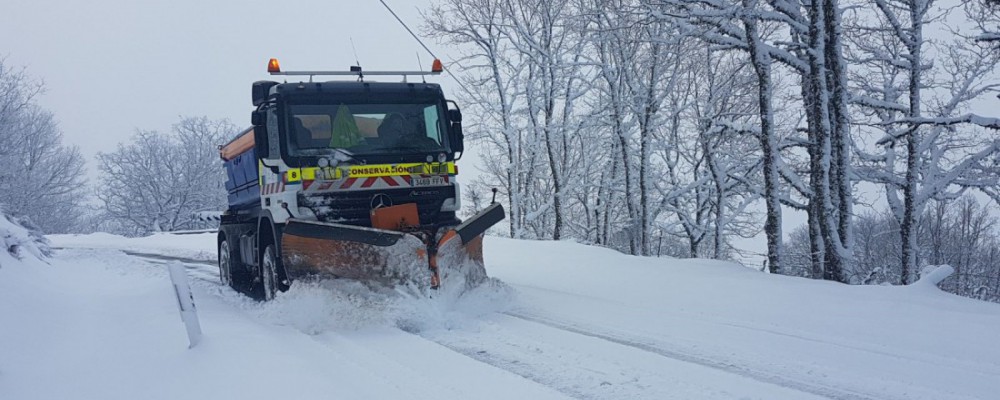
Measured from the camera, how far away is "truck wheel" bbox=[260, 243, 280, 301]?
721cm

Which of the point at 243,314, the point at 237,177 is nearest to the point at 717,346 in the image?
the point at 243,314

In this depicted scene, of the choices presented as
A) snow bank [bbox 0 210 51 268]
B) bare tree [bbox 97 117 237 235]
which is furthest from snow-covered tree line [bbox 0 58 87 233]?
snow bank [bbox 0 210 51 268]

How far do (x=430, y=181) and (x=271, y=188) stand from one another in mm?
1774

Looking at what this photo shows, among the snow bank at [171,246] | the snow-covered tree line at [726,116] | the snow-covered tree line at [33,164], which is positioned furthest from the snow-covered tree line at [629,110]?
the snow-covered tree line at [33,164]

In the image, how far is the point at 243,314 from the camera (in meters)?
7.14

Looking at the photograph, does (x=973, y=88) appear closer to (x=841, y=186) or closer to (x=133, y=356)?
(x=841, y=186)

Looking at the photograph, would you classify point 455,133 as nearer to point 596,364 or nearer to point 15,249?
point 596,364

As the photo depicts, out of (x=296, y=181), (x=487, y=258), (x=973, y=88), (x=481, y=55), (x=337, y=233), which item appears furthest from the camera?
(x=481, y=55)

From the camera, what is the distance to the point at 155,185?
4781 cm

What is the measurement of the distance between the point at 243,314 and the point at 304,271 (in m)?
1.27

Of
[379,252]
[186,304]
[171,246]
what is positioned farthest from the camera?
[171,246]

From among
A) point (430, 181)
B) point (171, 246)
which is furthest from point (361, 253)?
point (171, 246)

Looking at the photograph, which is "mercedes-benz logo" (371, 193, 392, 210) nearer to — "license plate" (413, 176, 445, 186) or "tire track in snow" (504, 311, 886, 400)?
"license plate" (413, 176, 445, 186)

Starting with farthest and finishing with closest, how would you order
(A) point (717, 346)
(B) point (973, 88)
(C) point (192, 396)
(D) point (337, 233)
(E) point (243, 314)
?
1. (B) point (973, 88)
2. (E) point (243, 314)
3. (D) point (337, 233)
4. (A) point (717, 346)
5. (C) point (192, 396)
